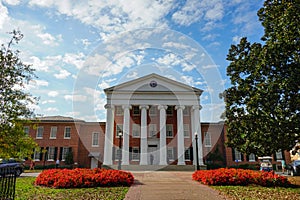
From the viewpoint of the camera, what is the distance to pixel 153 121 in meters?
34.8

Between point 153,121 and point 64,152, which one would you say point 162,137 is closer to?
point 153,121

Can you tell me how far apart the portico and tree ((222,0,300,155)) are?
17959 mm

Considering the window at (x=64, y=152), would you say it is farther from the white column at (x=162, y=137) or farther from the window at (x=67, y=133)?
the white column at (x=162, y=137)

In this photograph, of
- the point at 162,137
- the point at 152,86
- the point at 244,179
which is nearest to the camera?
the point at 244,179

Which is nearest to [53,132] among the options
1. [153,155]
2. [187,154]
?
[153,155]

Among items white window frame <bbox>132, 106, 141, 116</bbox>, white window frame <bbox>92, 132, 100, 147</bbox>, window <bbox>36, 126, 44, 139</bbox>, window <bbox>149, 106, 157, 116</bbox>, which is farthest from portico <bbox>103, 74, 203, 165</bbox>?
window <bbox>36, 126, 44, 139</bbox>

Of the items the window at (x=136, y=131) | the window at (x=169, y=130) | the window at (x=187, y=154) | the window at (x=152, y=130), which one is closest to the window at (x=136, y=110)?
the window at (x=136, y=131)

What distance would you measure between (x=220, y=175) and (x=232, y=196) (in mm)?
3324

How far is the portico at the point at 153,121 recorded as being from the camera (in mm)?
31447

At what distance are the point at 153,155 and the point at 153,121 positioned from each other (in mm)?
5133

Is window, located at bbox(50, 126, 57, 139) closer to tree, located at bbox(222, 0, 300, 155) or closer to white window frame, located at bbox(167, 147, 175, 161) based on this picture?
white window frame, located at bbox(167, 147, 175, 161)

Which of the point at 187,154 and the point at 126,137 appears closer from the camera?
the point at 126,137

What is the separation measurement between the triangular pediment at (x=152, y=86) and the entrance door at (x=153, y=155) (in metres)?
8.67

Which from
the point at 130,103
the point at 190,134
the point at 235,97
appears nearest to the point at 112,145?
the point at 130,103
